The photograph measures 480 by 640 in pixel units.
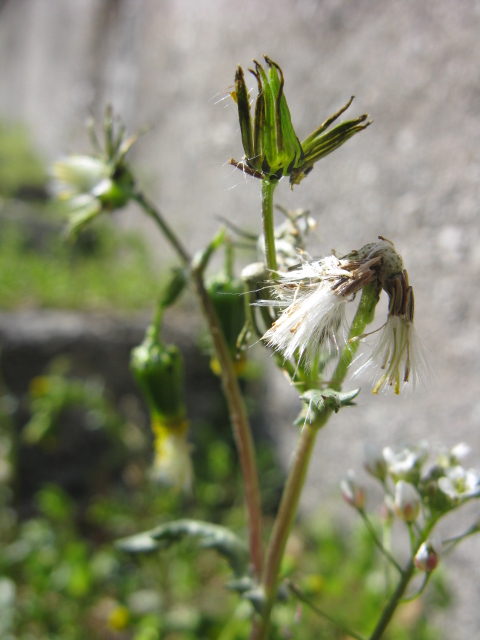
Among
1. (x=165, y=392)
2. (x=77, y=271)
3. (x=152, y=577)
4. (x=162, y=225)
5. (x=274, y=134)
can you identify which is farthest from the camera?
(x=77, y=271)

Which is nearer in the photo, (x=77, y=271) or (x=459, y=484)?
(x=459, y=484)

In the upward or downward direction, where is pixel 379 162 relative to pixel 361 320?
upward

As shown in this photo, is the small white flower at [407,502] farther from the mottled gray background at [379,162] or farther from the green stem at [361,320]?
the mottled gray background at [379,162]

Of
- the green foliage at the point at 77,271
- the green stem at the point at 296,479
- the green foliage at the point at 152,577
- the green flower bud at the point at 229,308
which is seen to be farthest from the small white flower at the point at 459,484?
the green foliage at the point at 77,271

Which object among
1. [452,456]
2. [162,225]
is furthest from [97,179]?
[452,456]

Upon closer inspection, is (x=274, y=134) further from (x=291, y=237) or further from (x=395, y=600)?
(x=395, y=600)

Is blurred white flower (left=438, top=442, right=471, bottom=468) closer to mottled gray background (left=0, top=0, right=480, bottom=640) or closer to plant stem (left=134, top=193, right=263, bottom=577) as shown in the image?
plant stem (left=134, top=193, right=263, bottom=577)

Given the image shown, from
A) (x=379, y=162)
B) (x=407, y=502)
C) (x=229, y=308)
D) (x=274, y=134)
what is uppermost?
(x=379, y=162)
